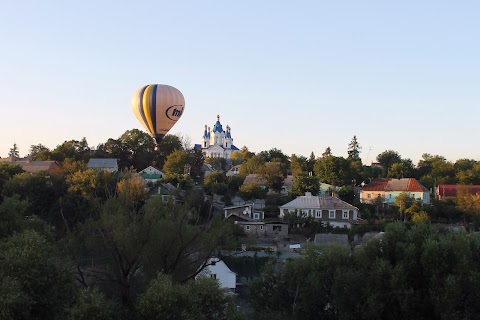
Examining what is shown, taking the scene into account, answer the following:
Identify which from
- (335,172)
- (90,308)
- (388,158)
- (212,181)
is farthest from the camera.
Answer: (388,158)

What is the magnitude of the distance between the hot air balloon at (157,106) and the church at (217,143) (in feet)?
203

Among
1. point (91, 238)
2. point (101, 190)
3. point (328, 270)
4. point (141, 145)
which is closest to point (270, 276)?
point (328, 270)

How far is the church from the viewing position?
312ft

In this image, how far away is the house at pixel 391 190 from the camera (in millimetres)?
43094

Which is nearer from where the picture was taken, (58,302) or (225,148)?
(58,302)

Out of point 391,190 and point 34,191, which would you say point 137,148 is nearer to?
point 34,191

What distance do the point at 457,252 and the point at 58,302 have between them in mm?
9384

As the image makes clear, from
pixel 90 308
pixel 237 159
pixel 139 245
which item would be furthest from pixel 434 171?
pixel 90 308

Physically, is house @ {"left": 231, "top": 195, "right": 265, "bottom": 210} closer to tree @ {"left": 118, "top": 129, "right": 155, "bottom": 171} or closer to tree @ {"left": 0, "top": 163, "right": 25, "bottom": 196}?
tree @ {"left": 118, "top": 129, "right": 155, "bottom": 171}

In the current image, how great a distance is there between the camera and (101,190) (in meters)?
35.7

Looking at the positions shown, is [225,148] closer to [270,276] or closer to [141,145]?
[141,145]

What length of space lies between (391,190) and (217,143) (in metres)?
57.5

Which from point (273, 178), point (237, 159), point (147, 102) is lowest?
point (273, 178)

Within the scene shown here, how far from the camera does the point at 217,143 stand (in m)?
99.6
